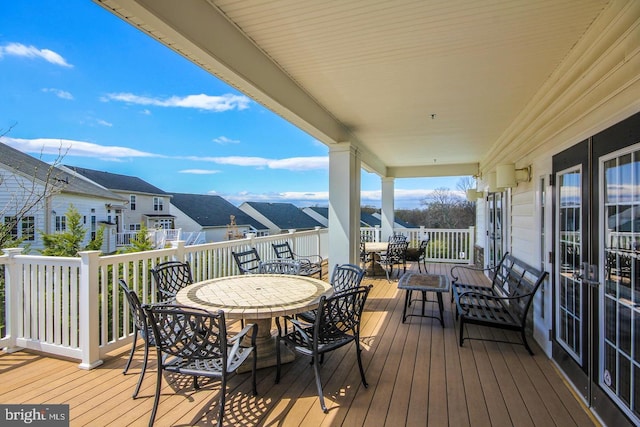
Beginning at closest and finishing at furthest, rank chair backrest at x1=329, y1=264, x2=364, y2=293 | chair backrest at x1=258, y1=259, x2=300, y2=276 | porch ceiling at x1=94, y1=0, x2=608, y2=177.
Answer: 1. porch ceiling at x1=94, y1=0, x2=608, y2=177
2. chair backrest at x1=329, y1=264, x2=364, y2=293
3. chair backrest at x1=258, y1=259, x2=300, y2=276

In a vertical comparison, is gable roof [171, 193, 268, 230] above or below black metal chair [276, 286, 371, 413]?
above

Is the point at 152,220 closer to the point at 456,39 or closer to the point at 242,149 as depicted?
the point at 242,149

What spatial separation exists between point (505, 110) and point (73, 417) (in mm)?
5546

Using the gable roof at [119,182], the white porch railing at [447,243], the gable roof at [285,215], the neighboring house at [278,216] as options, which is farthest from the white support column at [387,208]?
Result: the gable roof at [119,182]

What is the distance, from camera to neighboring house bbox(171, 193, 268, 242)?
23172 mm

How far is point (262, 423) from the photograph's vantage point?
2.01m

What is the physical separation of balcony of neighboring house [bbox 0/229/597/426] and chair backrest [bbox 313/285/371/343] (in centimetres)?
46

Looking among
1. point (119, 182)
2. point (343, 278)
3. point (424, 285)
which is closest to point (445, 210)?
point (424, 285)

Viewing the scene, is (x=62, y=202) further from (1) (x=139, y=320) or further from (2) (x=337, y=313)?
(2) (x=337, y=313)

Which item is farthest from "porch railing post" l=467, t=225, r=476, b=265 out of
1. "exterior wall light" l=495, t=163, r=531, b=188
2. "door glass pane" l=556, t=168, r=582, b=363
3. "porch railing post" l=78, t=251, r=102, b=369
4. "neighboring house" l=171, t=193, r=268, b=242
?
"neighboring house" l=171, t=193, r=268, b=242

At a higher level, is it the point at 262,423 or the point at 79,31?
the point at 79,31

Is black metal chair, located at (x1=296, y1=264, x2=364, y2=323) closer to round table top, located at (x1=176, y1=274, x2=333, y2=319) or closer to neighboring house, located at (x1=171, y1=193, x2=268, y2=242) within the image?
round table top, located at (x1=176, y1=274, x2=333, y2=319)

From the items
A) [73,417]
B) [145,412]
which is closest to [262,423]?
[145,412]

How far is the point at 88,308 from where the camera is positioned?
2703 mm
